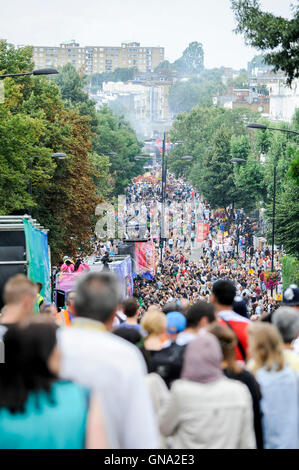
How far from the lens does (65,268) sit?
28.6 metres

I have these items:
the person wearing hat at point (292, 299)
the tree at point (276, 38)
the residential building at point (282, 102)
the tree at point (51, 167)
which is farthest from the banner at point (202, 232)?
the residential building at point (282, 102)

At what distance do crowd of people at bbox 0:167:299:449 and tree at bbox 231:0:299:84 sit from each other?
13589 mm

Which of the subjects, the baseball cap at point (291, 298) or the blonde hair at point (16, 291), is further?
the baseball cap at point (291, 298)

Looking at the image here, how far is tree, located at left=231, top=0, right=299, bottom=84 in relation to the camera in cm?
2200

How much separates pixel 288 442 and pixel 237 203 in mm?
75401

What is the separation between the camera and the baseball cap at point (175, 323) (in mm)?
7781

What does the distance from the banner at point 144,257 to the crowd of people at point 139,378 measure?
32285mm

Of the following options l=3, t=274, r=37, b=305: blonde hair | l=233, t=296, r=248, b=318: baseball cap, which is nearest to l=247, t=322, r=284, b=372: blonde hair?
l=3, t=274, r=37, b=305: blonde hair

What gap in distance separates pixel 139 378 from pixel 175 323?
3.41 meters

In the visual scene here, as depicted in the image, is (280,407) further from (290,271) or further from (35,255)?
(290,271)

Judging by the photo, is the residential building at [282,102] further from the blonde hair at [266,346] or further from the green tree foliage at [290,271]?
the blonde hair at [266,346]

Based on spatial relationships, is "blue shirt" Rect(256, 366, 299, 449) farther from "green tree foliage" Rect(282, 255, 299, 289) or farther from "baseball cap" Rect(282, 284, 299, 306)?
"green tree foliage" Rect(282, 255, 299, 289)

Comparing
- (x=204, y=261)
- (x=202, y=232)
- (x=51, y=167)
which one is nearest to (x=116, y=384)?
(x=51, y=167)

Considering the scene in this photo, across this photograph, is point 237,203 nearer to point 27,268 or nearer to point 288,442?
point 27,268
